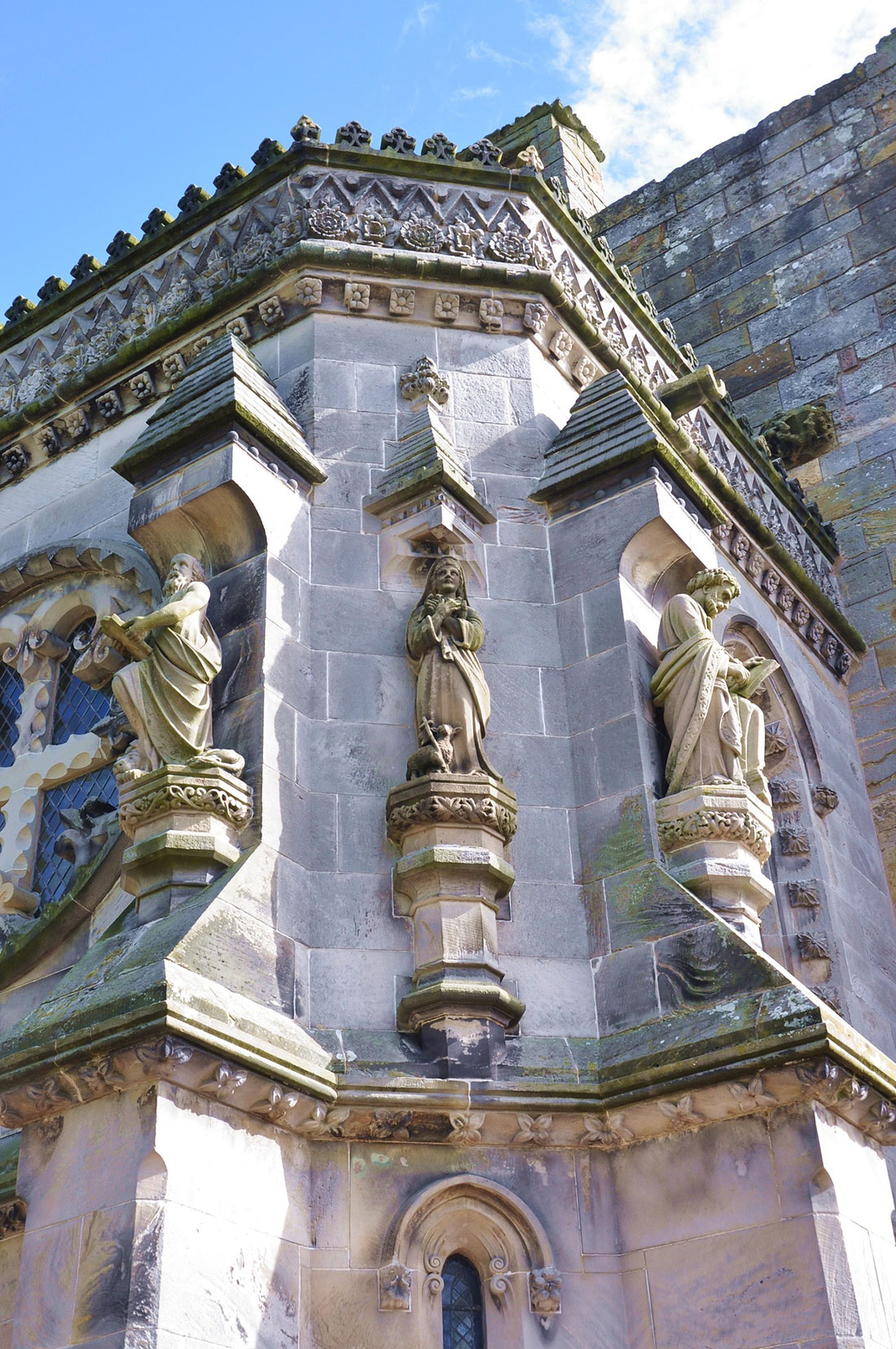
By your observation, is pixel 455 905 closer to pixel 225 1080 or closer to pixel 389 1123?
pixel 389 1123

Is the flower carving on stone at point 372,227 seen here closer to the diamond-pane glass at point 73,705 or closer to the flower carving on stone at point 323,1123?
the diamond-pane glass at point 73,705

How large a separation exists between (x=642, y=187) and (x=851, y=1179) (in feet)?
45.8

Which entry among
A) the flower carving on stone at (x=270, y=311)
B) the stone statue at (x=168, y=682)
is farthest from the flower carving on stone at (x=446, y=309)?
the stone statue at (x=168, y=682)

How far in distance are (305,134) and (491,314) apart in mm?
1933

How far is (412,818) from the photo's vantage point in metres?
7.55

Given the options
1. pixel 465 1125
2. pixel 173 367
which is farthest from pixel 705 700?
pixel 173 367

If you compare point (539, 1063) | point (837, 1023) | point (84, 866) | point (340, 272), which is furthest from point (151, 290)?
point (837, 1023)

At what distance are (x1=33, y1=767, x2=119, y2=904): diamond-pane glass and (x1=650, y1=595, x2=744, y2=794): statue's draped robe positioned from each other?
3.49 metres

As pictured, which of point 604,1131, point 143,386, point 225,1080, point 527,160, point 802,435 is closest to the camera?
point 225,1080

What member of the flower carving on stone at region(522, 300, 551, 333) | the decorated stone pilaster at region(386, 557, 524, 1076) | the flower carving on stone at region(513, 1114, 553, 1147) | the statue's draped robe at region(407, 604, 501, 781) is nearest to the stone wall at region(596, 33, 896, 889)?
the flower carving on stone at region(522, 300, 551, 333)

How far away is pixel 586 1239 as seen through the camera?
6852 mm

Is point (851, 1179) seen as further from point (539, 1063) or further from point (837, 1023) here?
point (539, 1063)

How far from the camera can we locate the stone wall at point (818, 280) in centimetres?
1406

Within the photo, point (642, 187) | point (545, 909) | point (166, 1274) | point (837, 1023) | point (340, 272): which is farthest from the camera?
point (642, 187)
